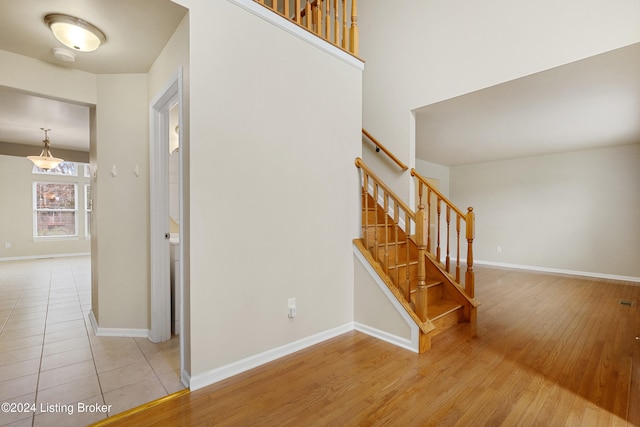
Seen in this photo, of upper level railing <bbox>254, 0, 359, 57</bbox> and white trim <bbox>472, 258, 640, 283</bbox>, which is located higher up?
upper level railing <bbox>254, 0, 359, 57</bbox>

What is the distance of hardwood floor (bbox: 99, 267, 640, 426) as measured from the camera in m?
1.63

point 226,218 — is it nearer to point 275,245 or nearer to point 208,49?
point 275,245

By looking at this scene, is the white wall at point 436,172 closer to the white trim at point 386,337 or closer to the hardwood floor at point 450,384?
the hardwood floor at point 450,384

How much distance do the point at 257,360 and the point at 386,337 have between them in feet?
3.79

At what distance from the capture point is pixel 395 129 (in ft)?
12.6

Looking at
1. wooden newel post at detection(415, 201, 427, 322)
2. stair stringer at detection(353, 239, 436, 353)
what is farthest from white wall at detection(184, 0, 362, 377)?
wooden newel post at detection(415, 201, 427, 322)

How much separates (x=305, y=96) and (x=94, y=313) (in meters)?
3.07

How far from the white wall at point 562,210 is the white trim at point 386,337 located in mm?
5109

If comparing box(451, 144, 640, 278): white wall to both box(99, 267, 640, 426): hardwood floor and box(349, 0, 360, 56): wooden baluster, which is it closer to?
box(99, 267, 640, 426): hardwood floor

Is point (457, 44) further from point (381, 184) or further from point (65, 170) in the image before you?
point (65, 170)

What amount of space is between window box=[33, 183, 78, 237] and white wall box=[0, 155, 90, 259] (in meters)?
0.12

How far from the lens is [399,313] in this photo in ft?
8.24

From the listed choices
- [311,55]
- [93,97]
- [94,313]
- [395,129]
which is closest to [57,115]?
[93,97]

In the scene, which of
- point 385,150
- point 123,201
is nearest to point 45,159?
point 123,201
